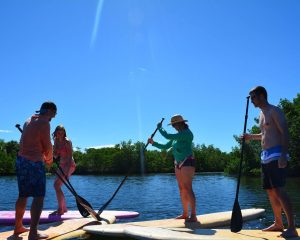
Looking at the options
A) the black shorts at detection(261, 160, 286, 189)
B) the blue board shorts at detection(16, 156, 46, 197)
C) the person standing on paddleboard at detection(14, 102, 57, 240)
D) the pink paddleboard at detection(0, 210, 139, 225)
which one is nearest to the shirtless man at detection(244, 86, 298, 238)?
the black shorts at detection(261, 160, 286, 189)

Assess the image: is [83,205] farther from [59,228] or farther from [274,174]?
[274,174]

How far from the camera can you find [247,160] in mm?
66438

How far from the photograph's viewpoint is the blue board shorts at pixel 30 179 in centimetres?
609

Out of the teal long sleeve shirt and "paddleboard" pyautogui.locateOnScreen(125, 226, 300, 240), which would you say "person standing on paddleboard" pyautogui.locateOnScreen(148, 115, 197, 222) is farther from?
"paddleboard" pyautogui.locateOnScreen(125, 226, 300, 240)

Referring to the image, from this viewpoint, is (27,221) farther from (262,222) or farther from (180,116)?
(262,222)

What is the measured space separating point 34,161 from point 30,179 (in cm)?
27

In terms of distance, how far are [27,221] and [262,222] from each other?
17.0 feet

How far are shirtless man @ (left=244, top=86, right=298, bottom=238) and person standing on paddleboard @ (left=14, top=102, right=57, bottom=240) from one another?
318cm

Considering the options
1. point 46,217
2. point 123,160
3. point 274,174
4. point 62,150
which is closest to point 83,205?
point 46,217

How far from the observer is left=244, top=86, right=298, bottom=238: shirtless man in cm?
577

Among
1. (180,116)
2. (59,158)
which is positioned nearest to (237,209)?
(180,116)

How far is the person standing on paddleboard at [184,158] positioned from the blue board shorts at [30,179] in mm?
2577

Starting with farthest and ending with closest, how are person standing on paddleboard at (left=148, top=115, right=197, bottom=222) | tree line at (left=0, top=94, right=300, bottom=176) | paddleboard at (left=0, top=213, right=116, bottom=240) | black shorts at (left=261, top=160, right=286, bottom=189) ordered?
tree line at (left=0, top=94, right=300, bottom=176) → person standing on paddleboard at (left=148, top=115, right=197, bottom=222) → paddleboard at (left=0, top=213, right=116, bottom=240) → black shorts at (left=261, top=160, right=286, bottom=189)

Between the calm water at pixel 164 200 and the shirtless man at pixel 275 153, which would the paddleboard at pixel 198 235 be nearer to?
the shirtless man at pixel 275 153
